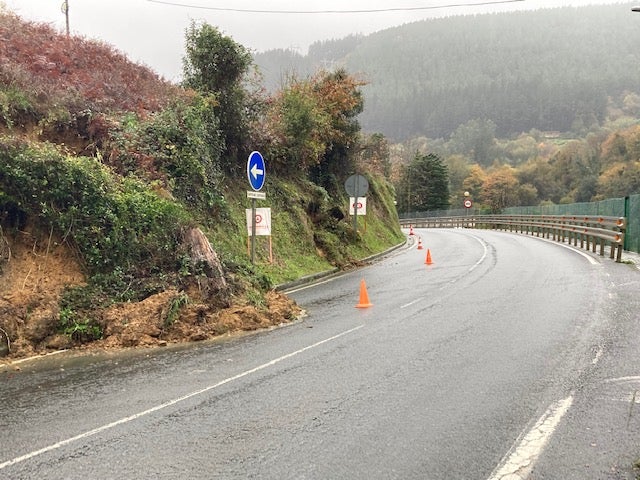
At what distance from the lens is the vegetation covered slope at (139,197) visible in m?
8.84

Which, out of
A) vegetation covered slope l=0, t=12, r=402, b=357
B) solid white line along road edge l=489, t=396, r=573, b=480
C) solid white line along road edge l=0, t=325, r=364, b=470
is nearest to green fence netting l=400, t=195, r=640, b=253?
vegetation covered slope l=0, t=12, r=402, b=357

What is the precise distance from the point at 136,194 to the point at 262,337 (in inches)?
150

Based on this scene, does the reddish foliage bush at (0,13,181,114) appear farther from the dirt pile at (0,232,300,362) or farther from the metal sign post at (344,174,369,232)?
the metal sign post at (344,174,369,232)

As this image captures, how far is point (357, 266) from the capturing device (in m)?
19.9

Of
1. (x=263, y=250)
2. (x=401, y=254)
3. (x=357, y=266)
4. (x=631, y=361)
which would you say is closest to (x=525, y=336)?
(x=631, y=361)

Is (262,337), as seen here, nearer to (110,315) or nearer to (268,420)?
(110,315)

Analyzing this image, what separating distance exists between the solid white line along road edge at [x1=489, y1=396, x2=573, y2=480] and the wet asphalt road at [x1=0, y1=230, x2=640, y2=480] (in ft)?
0.06

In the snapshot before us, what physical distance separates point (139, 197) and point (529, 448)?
8132 millimetres

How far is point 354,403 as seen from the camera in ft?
17.9

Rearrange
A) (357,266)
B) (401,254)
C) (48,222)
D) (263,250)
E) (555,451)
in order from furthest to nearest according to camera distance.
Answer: (401,254) → (357,266) → (263,250) → (48,222) → (555,451)

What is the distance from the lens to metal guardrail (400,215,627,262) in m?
19.4

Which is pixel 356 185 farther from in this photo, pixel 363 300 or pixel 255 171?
pixel 363 300

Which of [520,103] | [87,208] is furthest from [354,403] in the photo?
[520,103]

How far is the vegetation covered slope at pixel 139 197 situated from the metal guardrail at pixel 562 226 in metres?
9.23
